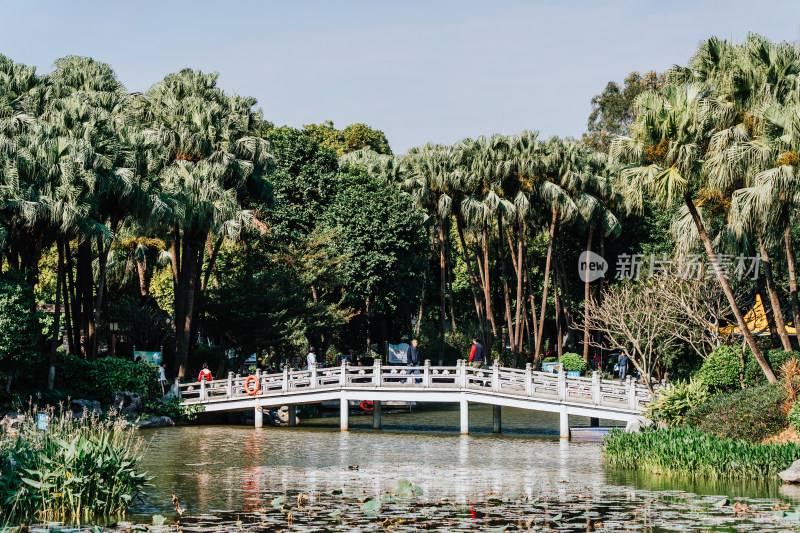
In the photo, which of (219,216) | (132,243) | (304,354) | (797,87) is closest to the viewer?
(797,87)

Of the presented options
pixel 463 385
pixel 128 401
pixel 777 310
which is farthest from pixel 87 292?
pixel 777 310

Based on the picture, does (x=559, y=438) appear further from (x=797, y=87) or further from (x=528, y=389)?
(x=797, y=87)

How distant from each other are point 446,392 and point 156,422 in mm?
9535

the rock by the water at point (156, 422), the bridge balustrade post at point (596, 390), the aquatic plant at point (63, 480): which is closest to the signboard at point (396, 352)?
the rock by the water at point (156, 422)

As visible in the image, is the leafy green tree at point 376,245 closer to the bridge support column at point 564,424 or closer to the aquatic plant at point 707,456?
the bridge support column at point 564,424

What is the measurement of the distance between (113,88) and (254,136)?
5777 mm

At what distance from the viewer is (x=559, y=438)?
101 feet

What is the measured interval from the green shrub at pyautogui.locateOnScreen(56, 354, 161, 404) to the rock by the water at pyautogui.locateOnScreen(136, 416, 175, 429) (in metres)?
0.81

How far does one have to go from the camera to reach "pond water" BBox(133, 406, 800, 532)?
47.4 ft

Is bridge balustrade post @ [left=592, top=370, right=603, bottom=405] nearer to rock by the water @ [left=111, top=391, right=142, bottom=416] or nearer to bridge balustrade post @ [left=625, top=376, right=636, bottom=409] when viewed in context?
bridge balustrade post @ [left=625, top=376, right=636, bottom=409]

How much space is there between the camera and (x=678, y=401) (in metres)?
24.8

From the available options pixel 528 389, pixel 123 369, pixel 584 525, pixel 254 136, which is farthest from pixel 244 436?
pixel 584 525

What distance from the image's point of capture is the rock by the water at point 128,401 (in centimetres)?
3194

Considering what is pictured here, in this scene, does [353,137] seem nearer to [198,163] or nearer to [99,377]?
[198,163]
